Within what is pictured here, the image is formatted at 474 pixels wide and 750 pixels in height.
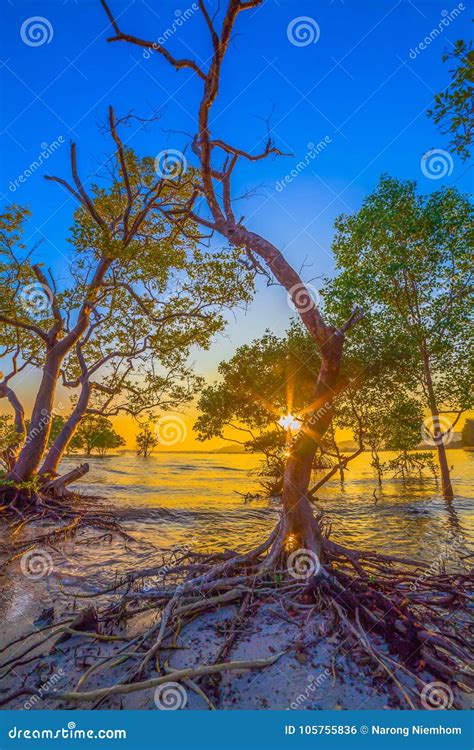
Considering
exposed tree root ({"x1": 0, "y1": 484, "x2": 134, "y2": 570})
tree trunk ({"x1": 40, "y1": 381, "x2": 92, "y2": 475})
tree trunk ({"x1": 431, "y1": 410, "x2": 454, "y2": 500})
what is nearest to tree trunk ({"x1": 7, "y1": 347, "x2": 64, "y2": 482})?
exposed tree root ({"x1": 0, "y1": 484, "x2": 134, "y2": 570})

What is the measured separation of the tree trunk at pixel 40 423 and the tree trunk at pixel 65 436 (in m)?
1.40

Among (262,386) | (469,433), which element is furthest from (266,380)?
(469,433)

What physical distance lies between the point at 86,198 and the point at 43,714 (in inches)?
525

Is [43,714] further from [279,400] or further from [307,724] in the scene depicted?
[279,400]

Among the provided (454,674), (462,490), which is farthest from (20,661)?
(462,490)

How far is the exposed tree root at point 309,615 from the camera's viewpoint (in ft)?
13.0

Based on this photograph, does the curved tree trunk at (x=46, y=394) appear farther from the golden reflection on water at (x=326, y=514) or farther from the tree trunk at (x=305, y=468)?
the tree trunk at (x=305, y=468)

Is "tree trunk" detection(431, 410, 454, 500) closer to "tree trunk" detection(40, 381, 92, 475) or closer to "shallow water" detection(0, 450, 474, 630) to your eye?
"shallow water" detection(0, 450, 474, 630)

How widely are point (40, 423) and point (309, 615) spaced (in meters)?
12.9

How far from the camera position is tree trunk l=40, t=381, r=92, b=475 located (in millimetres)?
15750

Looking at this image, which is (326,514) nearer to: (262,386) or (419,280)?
(262,386)

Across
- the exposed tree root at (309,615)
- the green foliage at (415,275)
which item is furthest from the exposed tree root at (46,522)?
the green foliage at (415,275)

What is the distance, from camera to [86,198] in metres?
12.1

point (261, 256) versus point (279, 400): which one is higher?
point (261, 256)
